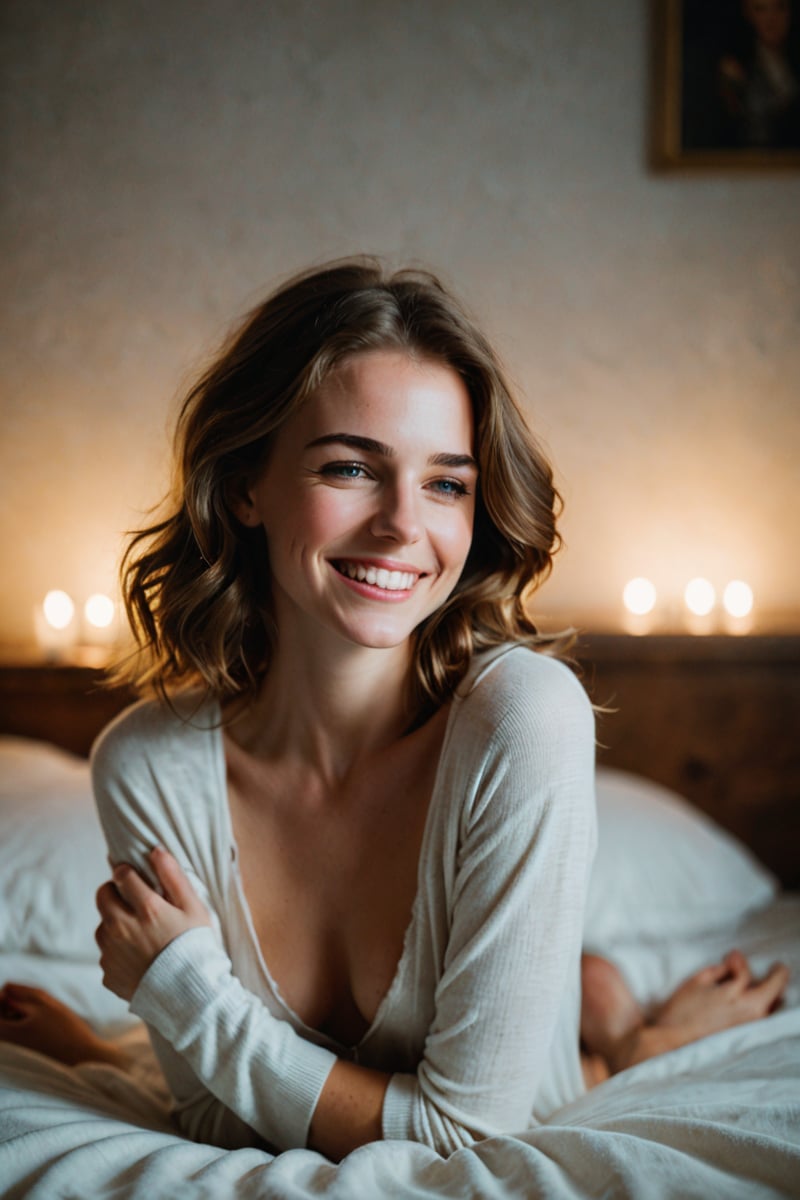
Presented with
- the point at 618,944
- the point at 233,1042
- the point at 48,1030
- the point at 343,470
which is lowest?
the point at 618,944

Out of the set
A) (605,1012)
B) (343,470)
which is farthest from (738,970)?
(343,470)

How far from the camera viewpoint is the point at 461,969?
103 centimetres

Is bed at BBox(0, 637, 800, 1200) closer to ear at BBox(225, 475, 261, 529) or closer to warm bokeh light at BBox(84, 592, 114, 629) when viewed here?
warm bokeh light at BBox(84, 592, 114, 629)

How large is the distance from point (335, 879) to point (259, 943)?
0.12 m

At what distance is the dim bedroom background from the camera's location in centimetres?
222

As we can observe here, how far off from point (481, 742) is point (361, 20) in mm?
1891

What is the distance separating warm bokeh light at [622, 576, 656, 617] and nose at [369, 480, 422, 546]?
1.43 m

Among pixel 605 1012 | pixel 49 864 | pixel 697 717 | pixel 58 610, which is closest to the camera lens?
pixel 605 1012

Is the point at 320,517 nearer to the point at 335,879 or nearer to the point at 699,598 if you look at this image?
the point at 335,879

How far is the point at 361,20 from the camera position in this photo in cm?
227

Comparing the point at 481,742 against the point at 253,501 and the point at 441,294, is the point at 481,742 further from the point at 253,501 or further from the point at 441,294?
the point at 441,294

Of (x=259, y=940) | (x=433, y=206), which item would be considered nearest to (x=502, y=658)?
(x=259, y=940)

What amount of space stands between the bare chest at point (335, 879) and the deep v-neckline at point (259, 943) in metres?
0.01

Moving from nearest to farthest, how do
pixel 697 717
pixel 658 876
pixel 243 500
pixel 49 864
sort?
pixel 243 500 < pixel 49 864 < pixel 658 876 < pixel 697 717
